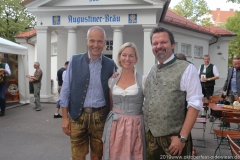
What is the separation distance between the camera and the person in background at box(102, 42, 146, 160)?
8.38ft

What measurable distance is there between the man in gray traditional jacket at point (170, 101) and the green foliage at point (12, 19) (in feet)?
86.3

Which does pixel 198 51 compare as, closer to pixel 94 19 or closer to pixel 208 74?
pixel 94 19

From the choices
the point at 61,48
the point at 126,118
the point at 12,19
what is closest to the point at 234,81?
the point at 126,118

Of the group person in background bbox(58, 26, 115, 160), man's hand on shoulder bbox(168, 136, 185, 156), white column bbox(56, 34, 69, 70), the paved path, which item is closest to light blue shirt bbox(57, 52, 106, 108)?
person in background bbox(58, 26, 115, 160)

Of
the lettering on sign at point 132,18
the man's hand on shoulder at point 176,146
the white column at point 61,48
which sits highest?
the lettering on sign at point 132,18

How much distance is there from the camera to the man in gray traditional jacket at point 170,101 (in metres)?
2.14

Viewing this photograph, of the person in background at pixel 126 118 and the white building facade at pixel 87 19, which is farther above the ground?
the white building facade at pixel 87 19

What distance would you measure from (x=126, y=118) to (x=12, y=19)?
28525 millimetres

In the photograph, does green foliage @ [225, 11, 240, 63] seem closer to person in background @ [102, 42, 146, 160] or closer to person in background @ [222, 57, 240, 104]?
person in background @ [222, 57, 240, 104]

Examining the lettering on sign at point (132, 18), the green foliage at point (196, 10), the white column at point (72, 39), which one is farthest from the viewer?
the green foliage at point (196, 10)

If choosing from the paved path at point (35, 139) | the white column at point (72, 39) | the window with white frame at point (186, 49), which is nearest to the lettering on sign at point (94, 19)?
the white column at point (72, 39)

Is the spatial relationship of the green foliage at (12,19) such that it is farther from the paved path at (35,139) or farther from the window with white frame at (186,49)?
the paved path at (35,139)

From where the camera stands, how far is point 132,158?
257cm

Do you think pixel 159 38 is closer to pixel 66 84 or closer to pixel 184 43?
pixel 66 84
